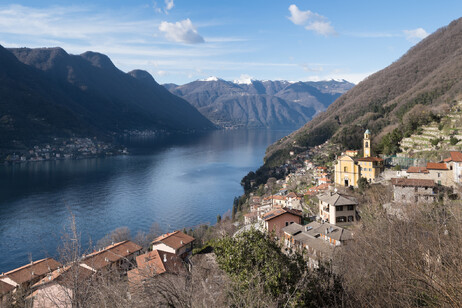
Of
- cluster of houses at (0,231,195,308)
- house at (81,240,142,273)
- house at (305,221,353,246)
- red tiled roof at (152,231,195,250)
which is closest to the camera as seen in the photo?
cluster of houses at (0,231,195,308)

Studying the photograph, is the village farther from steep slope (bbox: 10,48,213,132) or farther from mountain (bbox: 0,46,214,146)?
steep slope (bbox: 10,48,213,132)

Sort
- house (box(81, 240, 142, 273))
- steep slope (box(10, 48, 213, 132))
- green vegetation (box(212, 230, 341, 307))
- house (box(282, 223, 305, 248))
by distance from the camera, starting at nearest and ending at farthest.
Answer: green vegetation (box(212, 230, 341, 307)) → house (box(282, 223, 305, 248)) → house (box(81, 240, 142, 273)) → steep slope (box(10, 48, 213, 132))

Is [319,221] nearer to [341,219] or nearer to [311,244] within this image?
[341,219]

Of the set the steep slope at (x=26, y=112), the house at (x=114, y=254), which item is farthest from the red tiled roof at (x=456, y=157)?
A: the steep slope at (x=26, y=112)

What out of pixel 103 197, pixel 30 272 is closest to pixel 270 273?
pixel 30 272

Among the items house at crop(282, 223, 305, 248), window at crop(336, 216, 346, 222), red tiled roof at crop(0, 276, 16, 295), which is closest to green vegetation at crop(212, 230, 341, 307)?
house at crop(282, 223, 305, 248)

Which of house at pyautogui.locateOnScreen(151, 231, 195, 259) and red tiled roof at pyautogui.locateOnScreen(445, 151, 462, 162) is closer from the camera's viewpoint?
red tiled roof at pyautogui.locateOnScreen(445, 151, 462, 162)
